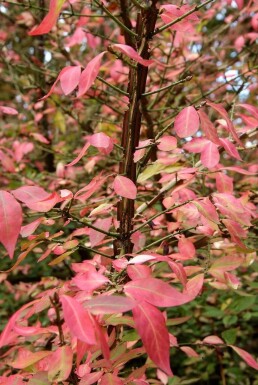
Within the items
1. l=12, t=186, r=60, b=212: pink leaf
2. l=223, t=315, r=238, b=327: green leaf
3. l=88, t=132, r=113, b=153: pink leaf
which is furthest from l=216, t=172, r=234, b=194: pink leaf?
l=223, t=315, r=238, b=327: green leaf

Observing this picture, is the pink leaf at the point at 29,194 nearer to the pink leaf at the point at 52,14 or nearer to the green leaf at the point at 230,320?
the pink leaf at the point at 52,14

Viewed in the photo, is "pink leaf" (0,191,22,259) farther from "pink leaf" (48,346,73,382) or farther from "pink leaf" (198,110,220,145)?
"pink leaf" (198,110,220,145)

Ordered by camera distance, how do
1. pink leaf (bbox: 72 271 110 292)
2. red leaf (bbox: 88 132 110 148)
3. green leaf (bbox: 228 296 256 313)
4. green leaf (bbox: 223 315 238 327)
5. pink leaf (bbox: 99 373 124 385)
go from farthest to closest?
green leaf (bbox: 223 315 238 327) < green leaf (bbox: 228 296 256 313) < red leaf (bbox: 88 132 110 148) < pink leaf (bbox: 99 373 124 385) < pink leaf (bbox: 72 271 110 292)

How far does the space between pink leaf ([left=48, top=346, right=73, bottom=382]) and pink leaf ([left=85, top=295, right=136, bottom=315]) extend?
19 centimetres

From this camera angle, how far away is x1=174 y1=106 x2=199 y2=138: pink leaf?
875mm

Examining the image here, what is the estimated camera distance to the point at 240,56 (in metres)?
2.45

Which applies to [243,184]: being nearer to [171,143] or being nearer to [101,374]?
[171,143]

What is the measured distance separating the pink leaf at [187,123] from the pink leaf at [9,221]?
0.35m

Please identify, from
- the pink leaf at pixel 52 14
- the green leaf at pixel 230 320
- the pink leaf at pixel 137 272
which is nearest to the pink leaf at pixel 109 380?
the pink leaf at pixel 137 272

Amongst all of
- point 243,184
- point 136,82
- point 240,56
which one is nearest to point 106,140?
point 136,82

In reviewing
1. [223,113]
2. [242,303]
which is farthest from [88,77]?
[242,303]

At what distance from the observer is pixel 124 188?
94 cm

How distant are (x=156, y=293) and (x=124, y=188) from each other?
0.32 meters

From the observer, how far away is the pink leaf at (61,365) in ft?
2.53
